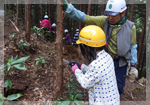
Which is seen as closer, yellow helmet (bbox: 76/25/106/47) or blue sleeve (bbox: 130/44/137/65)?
yellow helmet (bbox: 76/25/106/47)

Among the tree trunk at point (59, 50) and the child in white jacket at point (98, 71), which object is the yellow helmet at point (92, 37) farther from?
the tree trunk at point (59, 50)

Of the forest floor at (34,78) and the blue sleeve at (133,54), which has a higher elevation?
the blue sleeve at (133,54)

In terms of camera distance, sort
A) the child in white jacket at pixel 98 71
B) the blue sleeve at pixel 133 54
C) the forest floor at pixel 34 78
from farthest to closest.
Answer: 1. the forest floor at pixel 34 78
2. the blue sleeve at pixel 133 54
3. the child in white jacket at pixel 98 71

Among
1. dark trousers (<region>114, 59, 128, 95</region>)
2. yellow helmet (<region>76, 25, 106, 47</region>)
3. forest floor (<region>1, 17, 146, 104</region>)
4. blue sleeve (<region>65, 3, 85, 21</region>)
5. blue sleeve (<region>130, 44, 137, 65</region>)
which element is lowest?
forest floor (<region>1, 17, 146, 104</region>)

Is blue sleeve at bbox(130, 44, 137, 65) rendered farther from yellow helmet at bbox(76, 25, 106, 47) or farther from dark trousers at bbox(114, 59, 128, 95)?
yellow helmet at bbox(76, 25, 106, 47)

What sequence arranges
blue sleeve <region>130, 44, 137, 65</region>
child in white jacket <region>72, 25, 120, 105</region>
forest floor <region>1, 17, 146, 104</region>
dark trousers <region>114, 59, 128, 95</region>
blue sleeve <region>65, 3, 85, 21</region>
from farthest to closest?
1. forest floor <region>1, 17, 146, 104</region>
2. dark trousers <region>114, 59, 128, 95</region>
3. blue sleeve <region>130, 44, 137, 65</region>
4. blue sleeve <region>65, 3, 85, 21</region>
5. child in white jacket <region>72, 25, 120, 105</region>

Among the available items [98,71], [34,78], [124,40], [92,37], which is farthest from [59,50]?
[34,78]

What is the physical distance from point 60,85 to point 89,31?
135cm

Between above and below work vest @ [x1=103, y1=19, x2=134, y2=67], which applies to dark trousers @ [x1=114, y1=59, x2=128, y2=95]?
below

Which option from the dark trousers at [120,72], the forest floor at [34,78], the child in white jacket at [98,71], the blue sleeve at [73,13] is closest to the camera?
the child in white jacket at [98,71]

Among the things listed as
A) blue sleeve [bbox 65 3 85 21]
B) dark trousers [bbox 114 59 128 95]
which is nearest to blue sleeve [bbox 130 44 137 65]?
dark trousers [bbox 114 59 128 95]

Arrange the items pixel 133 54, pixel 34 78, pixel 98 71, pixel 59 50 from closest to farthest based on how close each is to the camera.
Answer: pixel 98 71 < pixel 133 54 < pixel 59 50 < pixel 34 78

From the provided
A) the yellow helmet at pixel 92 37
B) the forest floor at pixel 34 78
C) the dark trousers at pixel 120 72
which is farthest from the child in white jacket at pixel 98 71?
the forest floor at pixel 34 78

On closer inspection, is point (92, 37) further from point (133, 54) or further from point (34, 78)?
point (34, 78)
